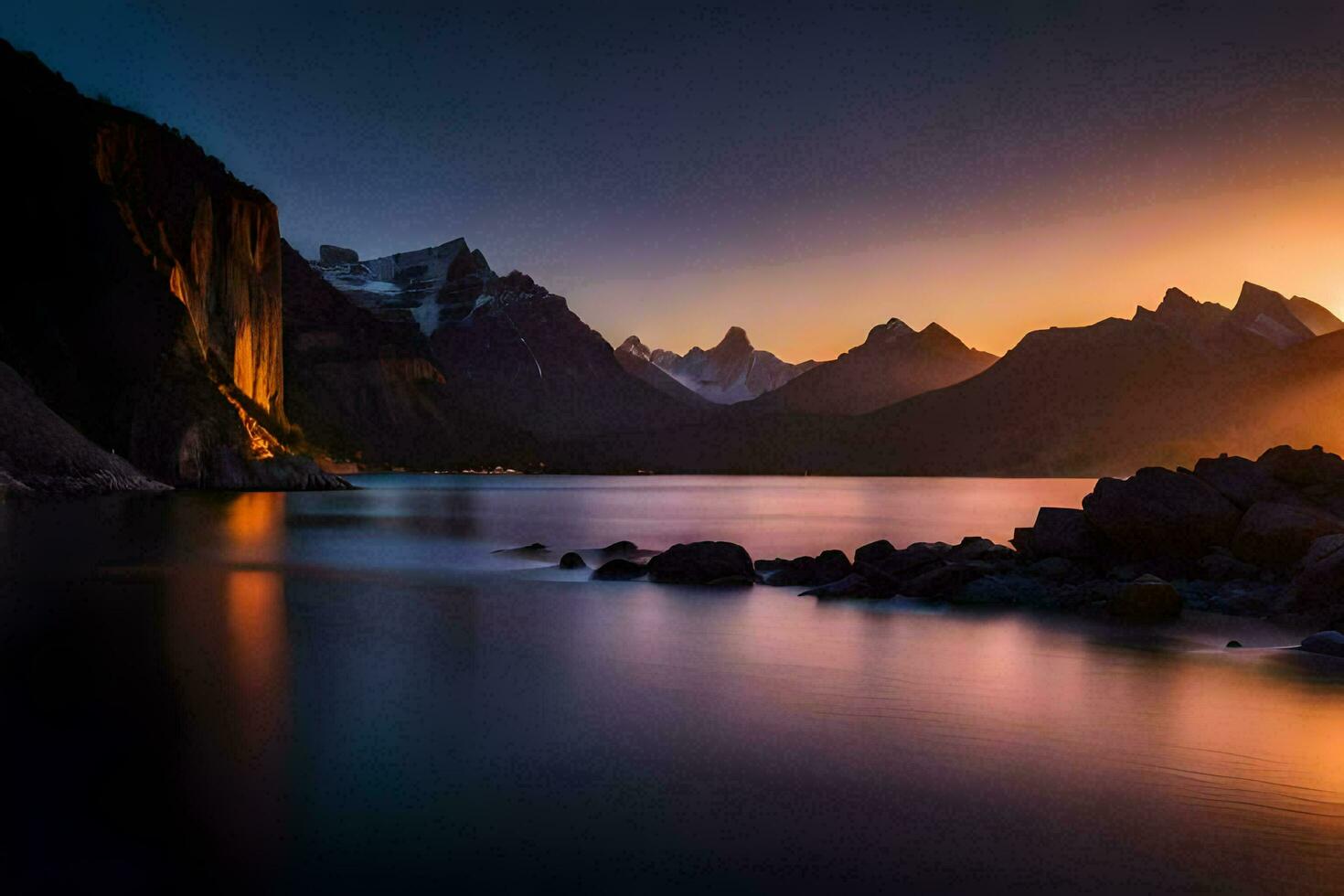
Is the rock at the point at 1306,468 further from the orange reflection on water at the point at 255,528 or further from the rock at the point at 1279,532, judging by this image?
the orange reflection on water at the point at 255,528

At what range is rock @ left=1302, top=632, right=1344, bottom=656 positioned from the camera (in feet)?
56.3

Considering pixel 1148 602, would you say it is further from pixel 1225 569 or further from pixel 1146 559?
pixel 1146 559

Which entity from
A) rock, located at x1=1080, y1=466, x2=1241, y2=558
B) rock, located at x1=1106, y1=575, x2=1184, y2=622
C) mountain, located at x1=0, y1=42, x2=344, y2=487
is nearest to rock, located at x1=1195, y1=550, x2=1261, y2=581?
rock, located at x1=1080, y1=466, x2=1241, y2=558

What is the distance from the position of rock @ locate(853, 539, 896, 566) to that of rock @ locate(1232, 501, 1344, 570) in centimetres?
964

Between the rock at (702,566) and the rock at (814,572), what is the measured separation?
916mm

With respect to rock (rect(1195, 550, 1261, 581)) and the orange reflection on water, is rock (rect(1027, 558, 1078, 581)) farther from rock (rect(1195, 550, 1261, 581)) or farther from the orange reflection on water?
the orange reflection on water

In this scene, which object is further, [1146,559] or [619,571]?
[619,571]

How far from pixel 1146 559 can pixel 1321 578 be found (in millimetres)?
5757

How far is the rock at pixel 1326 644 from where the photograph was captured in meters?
17.2

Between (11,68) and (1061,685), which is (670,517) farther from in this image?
(11,68)

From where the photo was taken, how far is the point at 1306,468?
2725 cm

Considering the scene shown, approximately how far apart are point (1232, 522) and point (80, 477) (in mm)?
70782

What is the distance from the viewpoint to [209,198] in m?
106

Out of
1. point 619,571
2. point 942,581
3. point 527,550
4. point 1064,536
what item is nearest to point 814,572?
point 942,581
